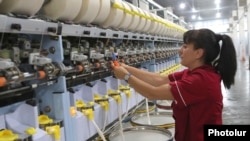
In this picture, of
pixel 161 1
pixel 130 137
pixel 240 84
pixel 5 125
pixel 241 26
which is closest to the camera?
pixel 5 125

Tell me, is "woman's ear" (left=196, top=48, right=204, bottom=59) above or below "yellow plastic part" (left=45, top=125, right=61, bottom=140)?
above

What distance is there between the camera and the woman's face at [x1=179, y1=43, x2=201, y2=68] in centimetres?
189

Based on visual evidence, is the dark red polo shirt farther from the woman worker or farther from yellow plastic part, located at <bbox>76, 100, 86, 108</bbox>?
yellow plastic part, located at <bbox>76, 100, 86, 108</bbox>

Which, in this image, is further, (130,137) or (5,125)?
(130,137)

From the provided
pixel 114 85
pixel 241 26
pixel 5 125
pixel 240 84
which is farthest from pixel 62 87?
pixel 241 26

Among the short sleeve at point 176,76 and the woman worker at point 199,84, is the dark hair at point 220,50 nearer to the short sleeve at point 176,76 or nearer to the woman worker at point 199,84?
the woman worker at point 199,84

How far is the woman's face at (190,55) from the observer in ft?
6.19

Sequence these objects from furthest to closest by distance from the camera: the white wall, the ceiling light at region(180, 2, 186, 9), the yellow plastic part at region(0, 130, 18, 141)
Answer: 1. the white wall
2. the ceiling light at region(180, 2, 186, 9)
3. the yellow plastic part at region(0, 130, 18, 141)

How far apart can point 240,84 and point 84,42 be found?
769 centimetres

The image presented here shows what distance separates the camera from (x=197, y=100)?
1.80 m

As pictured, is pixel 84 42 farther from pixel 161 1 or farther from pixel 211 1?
pixel 211 1

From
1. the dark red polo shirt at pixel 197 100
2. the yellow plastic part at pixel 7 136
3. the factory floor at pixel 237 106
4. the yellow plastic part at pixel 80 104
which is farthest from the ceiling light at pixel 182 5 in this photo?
the yellow plastic part at pixel 7 136

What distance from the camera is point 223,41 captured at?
A: 6.20 feet

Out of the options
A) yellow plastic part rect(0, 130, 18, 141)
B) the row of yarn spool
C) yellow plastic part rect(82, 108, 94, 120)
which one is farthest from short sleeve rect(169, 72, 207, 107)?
yellow plastic part rect(0, 130, 18, 141)
